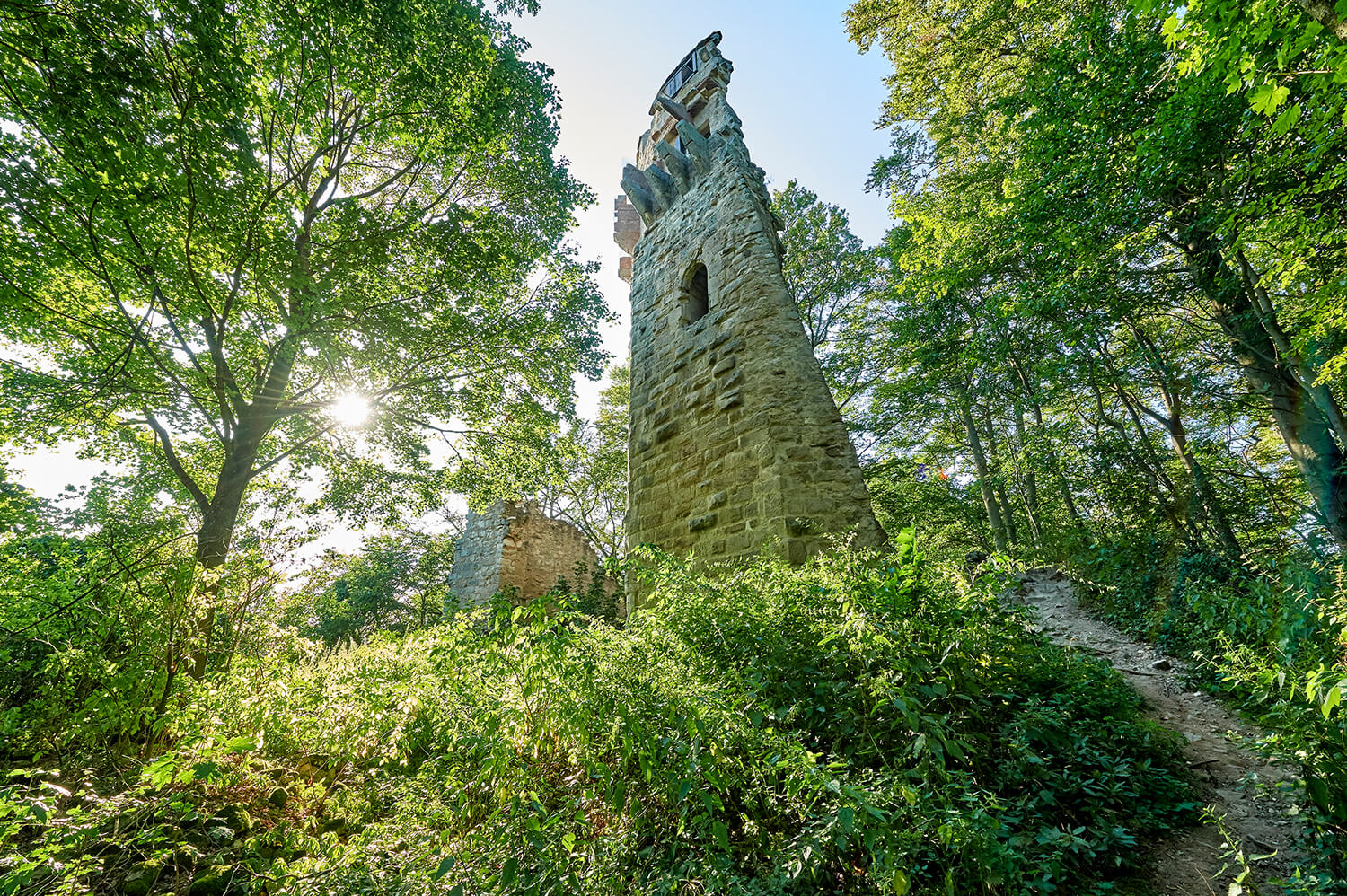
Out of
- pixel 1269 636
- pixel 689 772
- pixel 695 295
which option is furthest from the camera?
pixel 695 295

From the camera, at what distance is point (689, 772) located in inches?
58.9

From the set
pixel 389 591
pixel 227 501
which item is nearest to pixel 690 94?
pixel 227 501

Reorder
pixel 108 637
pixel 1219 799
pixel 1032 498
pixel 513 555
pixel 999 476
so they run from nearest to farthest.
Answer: pixel 1219 799
pixel 108 637
pixel 1032 498
pixel 999 476
pixel 513 555

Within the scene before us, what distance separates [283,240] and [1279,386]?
10.2 metres

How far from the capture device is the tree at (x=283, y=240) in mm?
3336

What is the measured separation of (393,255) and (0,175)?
3307 millimetres

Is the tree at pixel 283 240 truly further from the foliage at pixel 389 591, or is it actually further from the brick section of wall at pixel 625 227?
the foliage at pixel 389 591

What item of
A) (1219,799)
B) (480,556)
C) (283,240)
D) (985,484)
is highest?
(283,240)

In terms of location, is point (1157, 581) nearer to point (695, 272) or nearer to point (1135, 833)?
point (1135, 833)

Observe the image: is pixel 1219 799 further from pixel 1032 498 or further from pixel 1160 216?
pixel 1032 498

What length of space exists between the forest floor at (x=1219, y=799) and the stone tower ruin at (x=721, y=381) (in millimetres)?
Answer: 1824

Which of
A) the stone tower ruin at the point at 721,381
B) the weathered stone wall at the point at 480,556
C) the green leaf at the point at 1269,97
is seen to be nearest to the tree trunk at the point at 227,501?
the stone tower ruin at the point at 721,381

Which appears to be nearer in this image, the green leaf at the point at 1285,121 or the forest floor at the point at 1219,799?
the forest floor at the point at 1219,799

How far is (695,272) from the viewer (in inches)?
242
